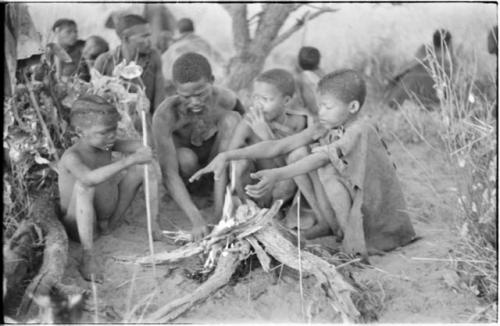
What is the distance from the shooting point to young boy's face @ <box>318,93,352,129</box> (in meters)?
3.39

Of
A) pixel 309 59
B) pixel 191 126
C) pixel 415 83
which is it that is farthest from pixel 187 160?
pixel 415 83

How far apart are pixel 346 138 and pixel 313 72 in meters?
2.82

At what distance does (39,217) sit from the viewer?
332 cm

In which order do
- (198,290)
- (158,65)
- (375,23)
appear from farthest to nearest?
(375,23), (158,65), (198,290)

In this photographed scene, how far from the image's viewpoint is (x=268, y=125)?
368cm

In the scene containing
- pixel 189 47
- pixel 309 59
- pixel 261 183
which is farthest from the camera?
pixel 189 47

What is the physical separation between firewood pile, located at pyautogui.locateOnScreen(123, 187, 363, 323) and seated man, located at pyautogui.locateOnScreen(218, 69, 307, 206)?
48 centimetres

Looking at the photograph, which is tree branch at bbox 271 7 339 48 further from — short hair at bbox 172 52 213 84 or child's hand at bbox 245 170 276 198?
child's hand at bbox 245 170 276 198

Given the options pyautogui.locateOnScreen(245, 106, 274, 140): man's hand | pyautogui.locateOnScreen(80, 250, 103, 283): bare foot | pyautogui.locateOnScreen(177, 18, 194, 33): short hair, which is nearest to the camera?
pyautogui.locateOnScreen(80, 250, 103, 283): bare foot

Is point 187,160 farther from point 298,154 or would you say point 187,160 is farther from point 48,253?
point 48,253

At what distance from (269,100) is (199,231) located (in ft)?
2.80

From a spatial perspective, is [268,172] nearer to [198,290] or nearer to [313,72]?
[198,290]

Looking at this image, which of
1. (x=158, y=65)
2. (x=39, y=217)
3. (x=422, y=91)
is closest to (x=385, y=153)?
(x=39, y=217)

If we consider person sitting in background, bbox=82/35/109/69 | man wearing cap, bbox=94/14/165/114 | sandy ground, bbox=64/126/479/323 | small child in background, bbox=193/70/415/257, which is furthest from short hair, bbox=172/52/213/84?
person sitting in background, bbox=82/35/109/69
